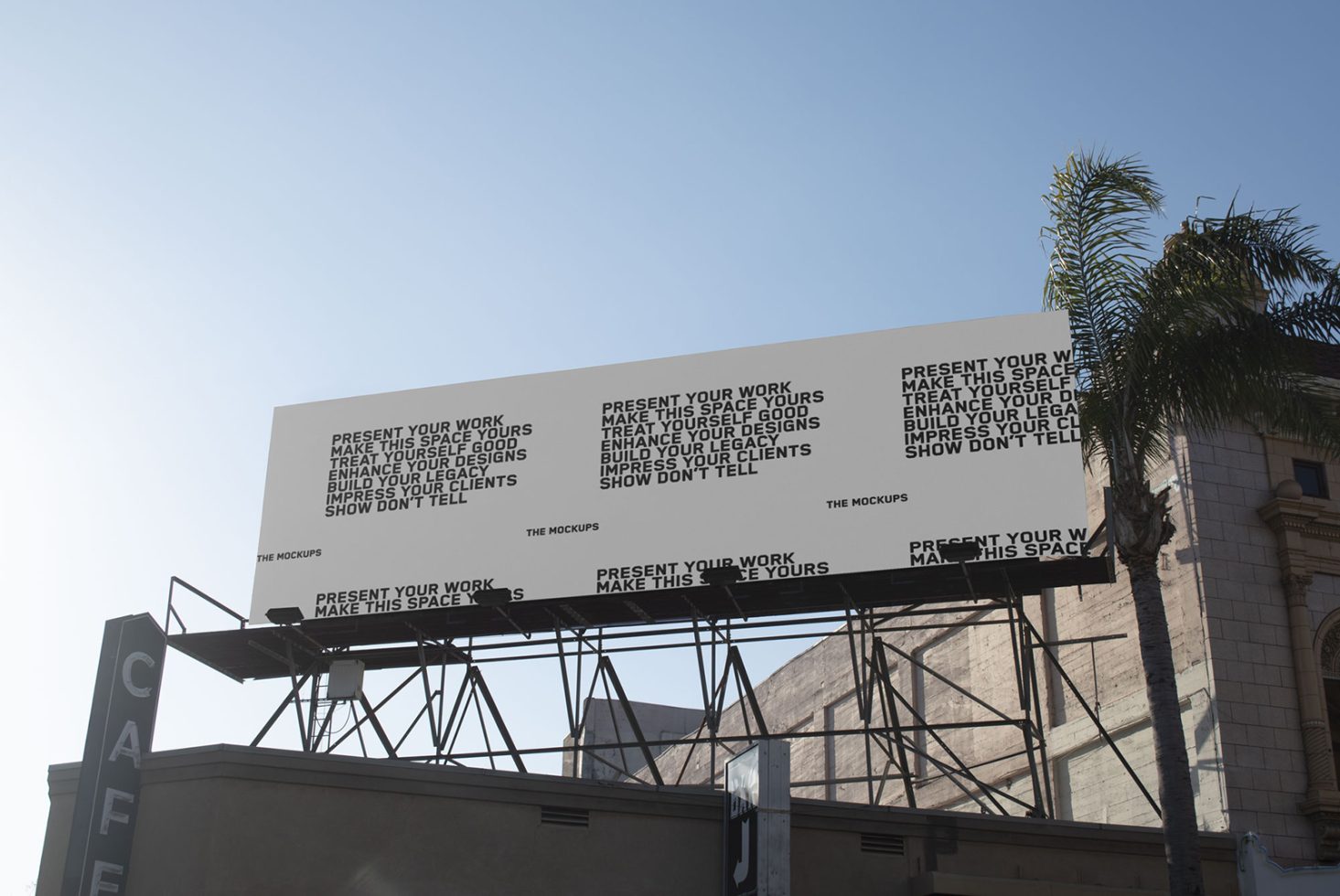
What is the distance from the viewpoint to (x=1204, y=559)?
21.8m

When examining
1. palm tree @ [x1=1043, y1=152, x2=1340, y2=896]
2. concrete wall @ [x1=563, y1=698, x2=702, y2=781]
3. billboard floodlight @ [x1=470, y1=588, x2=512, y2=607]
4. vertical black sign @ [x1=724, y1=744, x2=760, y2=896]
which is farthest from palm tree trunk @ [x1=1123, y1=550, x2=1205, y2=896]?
concrete wall @ [x1=563, y1=698, x2=702, y2=781]

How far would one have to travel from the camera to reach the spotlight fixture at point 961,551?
2022 cm

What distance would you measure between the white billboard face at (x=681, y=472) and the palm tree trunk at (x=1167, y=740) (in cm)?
156

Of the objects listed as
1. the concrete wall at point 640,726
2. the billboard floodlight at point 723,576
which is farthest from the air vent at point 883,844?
the concrete wall at point 640,726

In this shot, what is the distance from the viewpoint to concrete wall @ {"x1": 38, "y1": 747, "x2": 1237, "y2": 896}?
53.5ft

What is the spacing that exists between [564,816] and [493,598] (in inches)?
202

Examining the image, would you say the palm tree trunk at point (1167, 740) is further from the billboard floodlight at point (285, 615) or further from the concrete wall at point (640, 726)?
the concrete wall at point (640, 726)

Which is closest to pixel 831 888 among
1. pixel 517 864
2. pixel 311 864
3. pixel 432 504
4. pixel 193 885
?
pixel 517 864

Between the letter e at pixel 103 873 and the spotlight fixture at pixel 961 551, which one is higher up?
the spotlight fixture at pixel 961 551

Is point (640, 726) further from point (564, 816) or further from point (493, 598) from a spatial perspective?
point (564, 816)

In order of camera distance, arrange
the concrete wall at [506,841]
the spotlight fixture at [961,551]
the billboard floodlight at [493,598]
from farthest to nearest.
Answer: the billboard floodlight at [493,598] < the spotlight fixture at [961,551] < the concrete wall at [506,841]

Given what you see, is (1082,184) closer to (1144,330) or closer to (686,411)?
(1144,330)

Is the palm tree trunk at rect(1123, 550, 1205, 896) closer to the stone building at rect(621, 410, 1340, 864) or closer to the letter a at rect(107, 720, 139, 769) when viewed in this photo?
the stone building at rect(621, 410, 1340, 864)

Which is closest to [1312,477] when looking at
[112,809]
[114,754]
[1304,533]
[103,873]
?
[1304,533]
